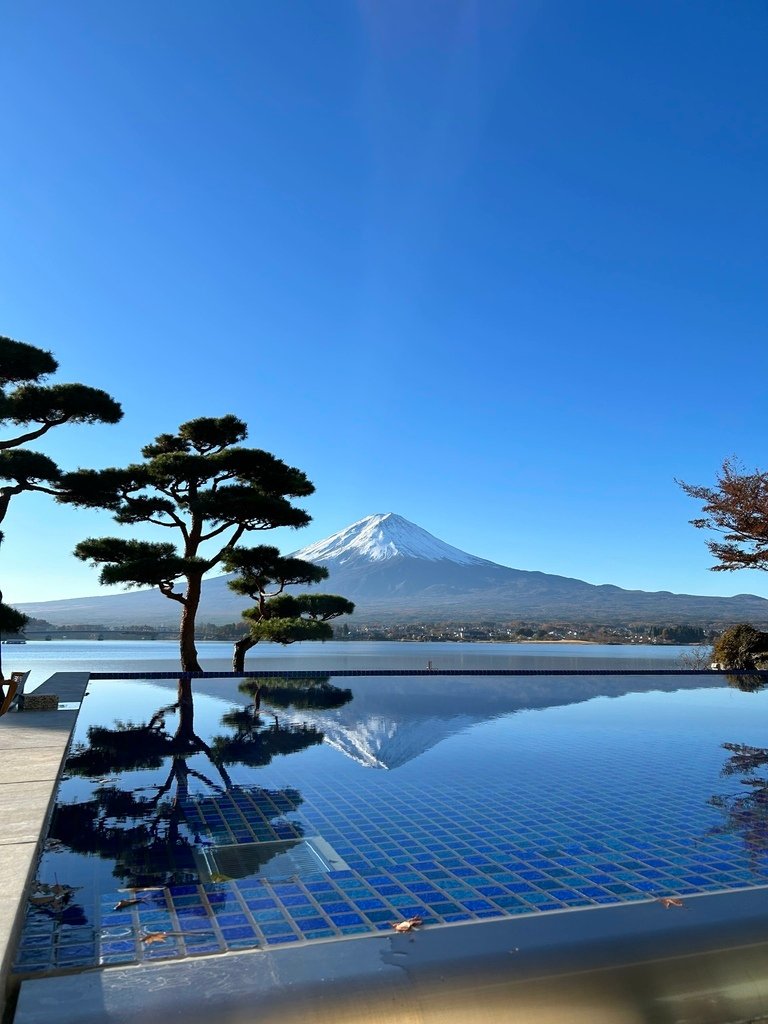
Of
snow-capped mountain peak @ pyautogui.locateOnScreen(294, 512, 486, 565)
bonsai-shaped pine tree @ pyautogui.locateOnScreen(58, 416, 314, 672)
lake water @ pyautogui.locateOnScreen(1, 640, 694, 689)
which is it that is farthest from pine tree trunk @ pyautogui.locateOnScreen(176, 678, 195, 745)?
snow-capped mountain peak @ pyautogui.locateOnScreen(294, 512, 486, 565)

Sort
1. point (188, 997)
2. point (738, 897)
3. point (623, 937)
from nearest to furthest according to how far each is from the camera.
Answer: point (188, 997) → point (623, 937) → point (738, 897)

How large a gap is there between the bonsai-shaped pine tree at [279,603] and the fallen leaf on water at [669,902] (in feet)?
36.6

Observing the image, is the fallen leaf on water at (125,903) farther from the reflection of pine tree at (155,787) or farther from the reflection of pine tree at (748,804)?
the reflection of pine tree at (748,804)

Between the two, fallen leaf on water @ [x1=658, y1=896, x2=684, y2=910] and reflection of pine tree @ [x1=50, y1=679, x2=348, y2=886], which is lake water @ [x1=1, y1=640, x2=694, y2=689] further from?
fallen leaf on water @ [x1=658, y1=896, x2=684, y2=910]

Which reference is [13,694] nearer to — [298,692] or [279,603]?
[298,692]

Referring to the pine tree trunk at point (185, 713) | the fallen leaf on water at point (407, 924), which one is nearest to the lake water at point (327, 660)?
the pine tree trunk at point (185, 713)

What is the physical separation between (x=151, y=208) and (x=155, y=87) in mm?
1721

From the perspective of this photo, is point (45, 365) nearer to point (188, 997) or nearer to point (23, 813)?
point (23, 813)

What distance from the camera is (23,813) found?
3.43 m

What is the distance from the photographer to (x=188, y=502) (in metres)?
13.8

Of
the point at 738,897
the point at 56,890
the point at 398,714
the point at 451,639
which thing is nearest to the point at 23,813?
the point at 56,890

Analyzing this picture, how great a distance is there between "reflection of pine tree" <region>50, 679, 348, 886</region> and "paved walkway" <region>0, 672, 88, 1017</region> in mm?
278

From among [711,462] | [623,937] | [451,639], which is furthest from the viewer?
[451,639]

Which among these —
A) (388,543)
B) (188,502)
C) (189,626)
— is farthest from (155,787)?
(388,543)
